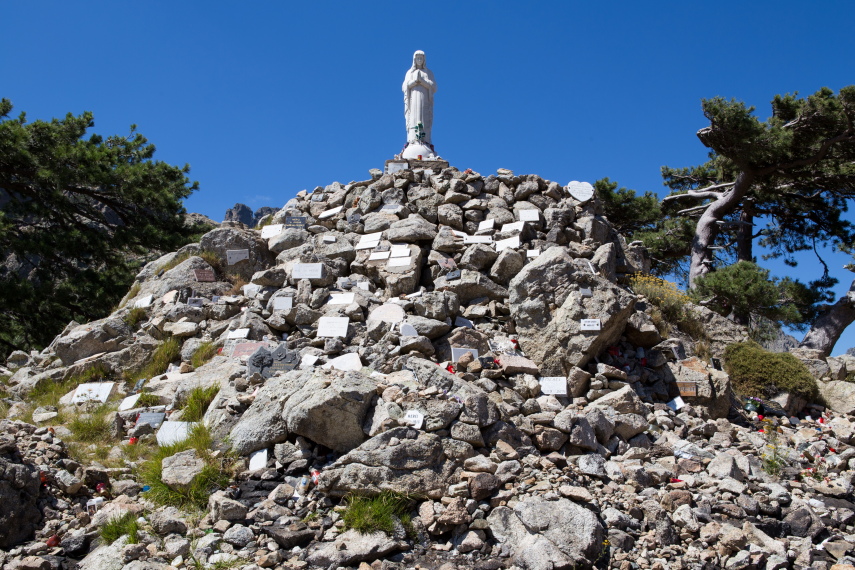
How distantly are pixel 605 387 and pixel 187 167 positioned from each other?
13.0 metres

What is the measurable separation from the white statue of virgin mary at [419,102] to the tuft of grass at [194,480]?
9598 millimetres

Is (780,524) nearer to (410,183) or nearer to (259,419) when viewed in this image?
(259,419)

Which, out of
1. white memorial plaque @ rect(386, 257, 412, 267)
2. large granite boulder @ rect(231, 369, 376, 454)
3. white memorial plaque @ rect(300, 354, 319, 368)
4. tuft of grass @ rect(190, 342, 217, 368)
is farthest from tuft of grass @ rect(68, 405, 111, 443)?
white memorial plaque @ rect(386, 257, 412, 267)

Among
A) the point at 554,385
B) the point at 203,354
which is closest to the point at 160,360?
→ the point at 203,354

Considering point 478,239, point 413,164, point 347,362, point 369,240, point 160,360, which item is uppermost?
point 413,164

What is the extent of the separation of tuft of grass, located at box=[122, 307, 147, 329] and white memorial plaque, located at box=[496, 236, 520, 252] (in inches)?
243

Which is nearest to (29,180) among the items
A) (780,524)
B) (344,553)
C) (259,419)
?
(259,419)

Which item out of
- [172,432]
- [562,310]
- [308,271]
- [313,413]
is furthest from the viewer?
[308,271]

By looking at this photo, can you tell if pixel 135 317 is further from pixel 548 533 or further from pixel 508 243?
pixel 548 533

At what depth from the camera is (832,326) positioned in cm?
1483

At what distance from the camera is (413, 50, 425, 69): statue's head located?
16375 mm

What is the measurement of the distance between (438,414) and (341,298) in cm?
382

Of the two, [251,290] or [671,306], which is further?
[671,306]

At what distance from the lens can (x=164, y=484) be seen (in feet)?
21.3
